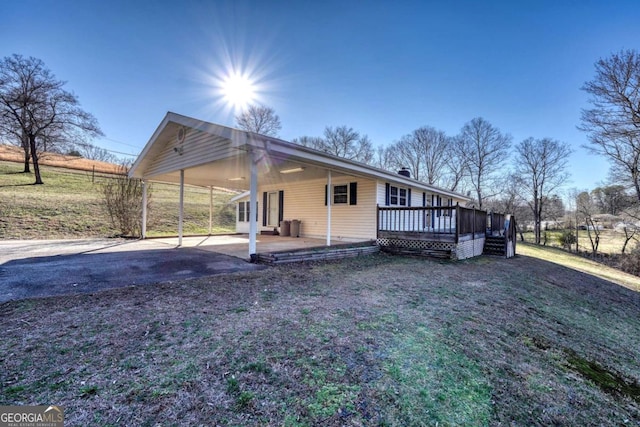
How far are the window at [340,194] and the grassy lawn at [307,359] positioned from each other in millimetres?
6778

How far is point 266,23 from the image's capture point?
10094mm

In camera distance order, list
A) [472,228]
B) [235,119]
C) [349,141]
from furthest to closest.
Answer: [349,141] < [235,119] < [472,228]

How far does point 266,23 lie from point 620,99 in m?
19.3

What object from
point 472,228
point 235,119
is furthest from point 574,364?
point 235,119

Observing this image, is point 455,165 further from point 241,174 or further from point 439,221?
point 241,174

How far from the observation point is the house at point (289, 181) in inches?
265

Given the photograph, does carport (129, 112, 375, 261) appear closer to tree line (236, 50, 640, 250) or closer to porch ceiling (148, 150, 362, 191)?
porch ceiling (148, 150, 362, 191)

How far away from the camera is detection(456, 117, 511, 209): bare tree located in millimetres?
27969

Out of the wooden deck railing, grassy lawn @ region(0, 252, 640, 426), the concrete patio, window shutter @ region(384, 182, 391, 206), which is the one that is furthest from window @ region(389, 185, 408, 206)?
grassy lawn @ region(0, 252, 640, 426)

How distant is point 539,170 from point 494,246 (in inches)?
889

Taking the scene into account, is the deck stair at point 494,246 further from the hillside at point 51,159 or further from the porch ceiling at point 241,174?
the hillside at point 51,159

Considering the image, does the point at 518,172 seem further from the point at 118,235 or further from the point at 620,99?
the point at 118,235

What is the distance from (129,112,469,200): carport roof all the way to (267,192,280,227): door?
167 cm

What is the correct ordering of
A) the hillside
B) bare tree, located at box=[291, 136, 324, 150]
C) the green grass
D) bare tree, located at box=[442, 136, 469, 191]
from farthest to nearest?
bare tree, located at box=[291, 136, 324, 150]
bare tree, located at box=[442, 136, 469, 191]
the hillside
the green grass
